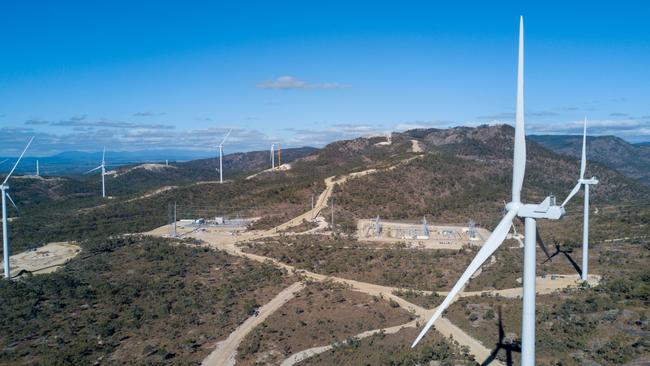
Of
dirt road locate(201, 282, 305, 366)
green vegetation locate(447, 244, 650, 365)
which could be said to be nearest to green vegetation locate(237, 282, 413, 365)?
dirt road locate(201, 282, 305, 366)

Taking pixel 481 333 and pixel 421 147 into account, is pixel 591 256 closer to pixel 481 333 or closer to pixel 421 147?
pixel 481 333

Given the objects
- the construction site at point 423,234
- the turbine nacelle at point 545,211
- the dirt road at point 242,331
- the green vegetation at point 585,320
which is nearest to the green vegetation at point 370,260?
the construction site at point 423,234

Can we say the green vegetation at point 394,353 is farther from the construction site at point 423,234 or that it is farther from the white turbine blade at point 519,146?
the construction site at point 423,234

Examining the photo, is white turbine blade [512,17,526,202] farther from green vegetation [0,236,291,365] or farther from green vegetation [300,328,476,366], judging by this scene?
green vegetation [0,236,291,365]

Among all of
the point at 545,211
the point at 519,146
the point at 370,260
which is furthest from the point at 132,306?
the point at 545,211

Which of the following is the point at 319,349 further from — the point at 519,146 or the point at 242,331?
the point at 519,146

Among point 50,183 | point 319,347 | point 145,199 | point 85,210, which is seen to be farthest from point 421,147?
point 319,347
